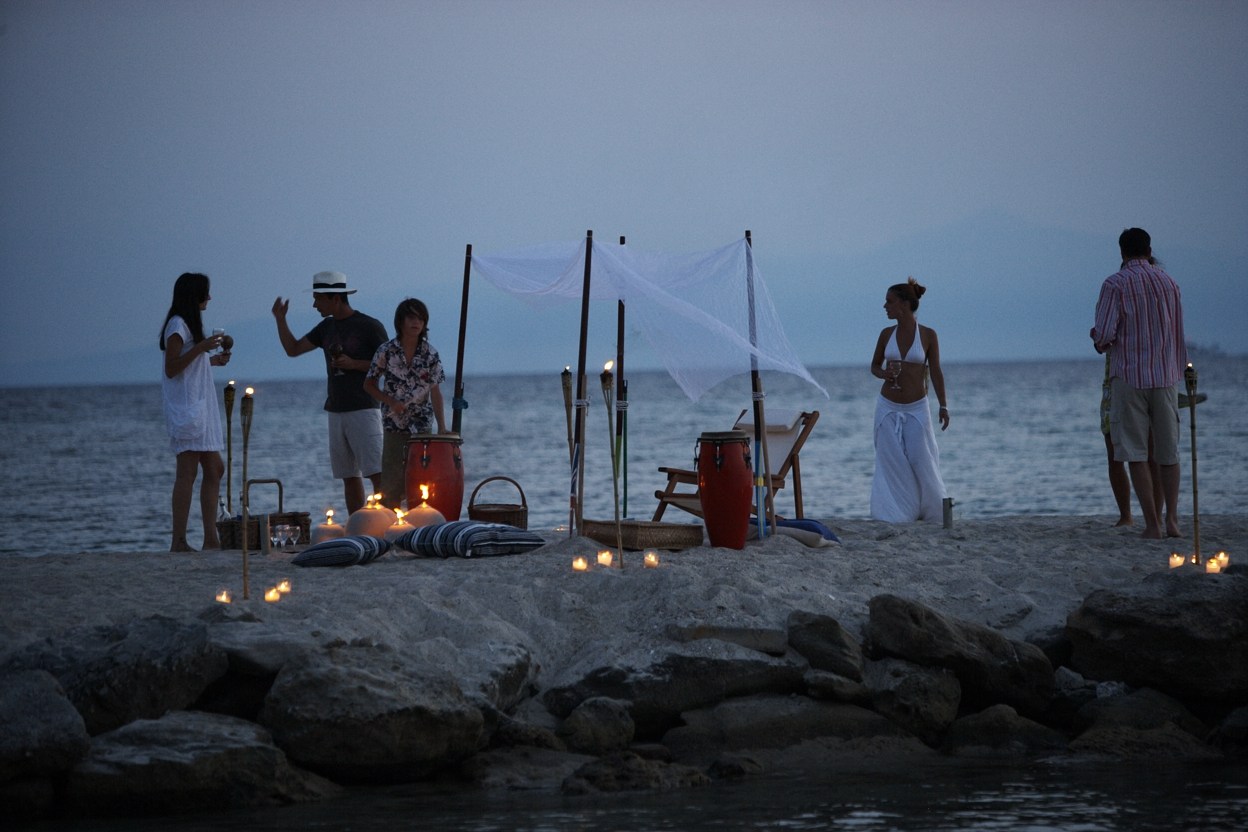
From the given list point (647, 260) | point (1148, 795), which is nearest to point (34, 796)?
point (1148, 795)

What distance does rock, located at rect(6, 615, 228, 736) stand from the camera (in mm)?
5164

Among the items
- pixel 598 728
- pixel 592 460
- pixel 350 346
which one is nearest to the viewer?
pixel 598 728

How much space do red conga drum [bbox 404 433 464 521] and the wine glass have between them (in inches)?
128

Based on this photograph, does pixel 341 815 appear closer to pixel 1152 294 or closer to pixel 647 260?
pixel 647 260

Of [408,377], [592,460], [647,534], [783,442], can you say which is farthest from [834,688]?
[592,460]

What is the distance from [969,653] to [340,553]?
3.55 m

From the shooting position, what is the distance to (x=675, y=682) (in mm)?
5781

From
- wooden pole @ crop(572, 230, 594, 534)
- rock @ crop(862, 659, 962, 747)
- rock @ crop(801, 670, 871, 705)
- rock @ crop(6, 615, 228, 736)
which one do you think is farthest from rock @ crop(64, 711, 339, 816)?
wooden pole @ crop(572, 230, 594, 534)

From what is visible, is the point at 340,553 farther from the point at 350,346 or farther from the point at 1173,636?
the point at 1173,636

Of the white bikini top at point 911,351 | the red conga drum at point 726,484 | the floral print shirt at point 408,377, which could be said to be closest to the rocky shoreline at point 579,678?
the red conga drum at point 726,484

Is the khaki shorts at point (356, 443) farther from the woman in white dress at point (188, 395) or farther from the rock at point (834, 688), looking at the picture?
the rock at point (834, 688)

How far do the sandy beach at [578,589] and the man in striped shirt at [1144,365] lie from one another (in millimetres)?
454

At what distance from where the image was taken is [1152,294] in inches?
A: 331

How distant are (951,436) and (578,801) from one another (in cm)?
3075
